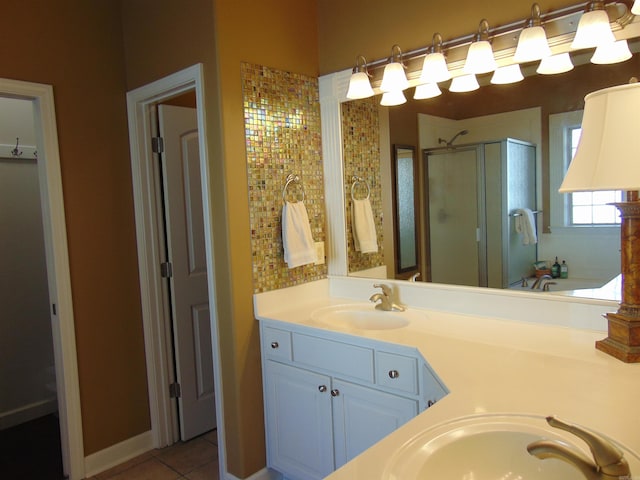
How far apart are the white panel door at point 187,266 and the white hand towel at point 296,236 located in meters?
0.78

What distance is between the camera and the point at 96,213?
2.49 metres

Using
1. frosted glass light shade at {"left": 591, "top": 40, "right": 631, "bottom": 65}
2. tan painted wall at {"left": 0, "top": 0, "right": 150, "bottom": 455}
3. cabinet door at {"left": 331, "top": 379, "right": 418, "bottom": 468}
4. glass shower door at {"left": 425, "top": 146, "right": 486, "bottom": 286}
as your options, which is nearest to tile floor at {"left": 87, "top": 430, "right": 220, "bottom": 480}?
tan painted wall at {"left": 0, "top": 0, "right": 150, "bottom": 455}

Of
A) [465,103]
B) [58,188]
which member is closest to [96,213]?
[58,188]

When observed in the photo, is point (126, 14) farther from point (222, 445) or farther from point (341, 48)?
point (222, 445)

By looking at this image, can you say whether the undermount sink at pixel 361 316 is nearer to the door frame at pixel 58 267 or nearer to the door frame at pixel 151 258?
the door frame at pixel 151 258

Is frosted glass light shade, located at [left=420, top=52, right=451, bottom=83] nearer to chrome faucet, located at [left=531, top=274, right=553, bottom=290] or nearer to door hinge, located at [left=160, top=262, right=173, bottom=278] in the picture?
chrome faucet, located at [left=531, top=274, right=553, bottom=290]

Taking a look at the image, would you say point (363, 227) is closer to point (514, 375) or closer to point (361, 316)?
point (361, 316)

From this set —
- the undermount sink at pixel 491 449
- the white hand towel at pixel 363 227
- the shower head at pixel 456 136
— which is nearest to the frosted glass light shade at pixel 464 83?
the shower head at pixel 456 136

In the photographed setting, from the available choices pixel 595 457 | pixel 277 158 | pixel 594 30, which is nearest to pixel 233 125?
pixel 277 158

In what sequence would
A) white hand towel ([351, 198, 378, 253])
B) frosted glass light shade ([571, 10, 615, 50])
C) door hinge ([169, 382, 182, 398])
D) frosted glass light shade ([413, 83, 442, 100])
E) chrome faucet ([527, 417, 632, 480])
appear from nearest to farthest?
chrome faucet ([527, 417, 632, 480])
frosted glass light shade ([571, 10, 615, 50])
frosted glass light shade ([413, 83, 442, 100])
white hand towel ([351, 198, 378, 253])
door hinge ([169, 382, 182, 398])

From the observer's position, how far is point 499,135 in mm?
1933

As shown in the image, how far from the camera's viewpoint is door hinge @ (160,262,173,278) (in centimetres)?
271

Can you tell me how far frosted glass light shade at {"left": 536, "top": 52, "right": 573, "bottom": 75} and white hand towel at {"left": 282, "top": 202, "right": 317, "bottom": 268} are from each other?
1.16 meters

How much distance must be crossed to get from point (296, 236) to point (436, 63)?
3.16 ft
